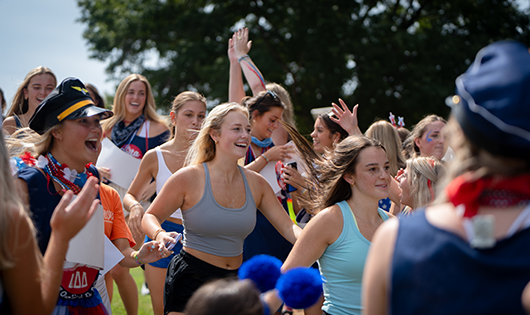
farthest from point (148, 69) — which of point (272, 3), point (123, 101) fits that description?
point (123, 101)

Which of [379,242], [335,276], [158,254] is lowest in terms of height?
[335,276]

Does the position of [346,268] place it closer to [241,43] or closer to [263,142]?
[263,142]

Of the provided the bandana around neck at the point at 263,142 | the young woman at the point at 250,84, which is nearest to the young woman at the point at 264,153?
the bandana around neck at the point at 263,142

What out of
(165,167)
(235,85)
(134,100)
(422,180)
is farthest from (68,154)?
(235,85)

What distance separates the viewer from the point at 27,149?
2617 millimetres

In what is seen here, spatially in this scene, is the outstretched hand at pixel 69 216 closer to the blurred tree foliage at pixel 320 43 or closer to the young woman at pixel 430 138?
the young woman at pixel 430 138

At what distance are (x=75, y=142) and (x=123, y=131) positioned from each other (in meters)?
2.46

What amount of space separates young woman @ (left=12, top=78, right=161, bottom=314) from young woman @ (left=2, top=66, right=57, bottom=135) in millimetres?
2150

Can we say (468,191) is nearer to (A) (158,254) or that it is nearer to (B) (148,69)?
(A) (158,254)

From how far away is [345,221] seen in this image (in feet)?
9.66

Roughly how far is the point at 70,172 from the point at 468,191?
7.15ft

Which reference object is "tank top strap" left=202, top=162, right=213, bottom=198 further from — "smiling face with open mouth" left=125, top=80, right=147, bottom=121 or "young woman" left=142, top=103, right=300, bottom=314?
"smiling face with open mouth" left=125, top=80, right=147, bottom=121

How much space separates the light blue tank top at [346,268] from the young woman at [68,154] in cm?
116

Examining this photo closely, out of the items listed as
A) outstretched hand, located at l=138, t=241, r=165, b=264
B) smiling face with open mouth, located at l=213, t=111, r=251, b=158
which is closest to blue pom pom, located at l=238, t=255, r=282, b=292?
outstretched hand, located at l=138, t=241, r=165, b=264
